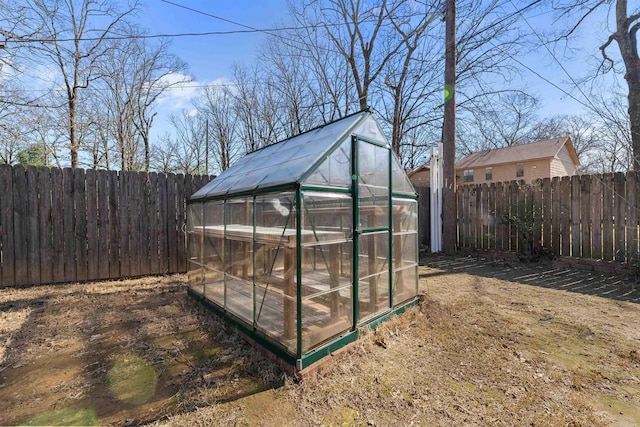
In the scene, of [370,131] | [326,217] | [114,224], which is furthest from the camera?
[114,224]

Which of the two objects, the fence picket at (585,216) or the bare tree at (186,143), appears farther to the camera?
the bare tree at (186,143)

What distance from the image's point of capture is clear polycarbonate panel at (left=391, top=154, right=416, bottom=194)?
3363 mm

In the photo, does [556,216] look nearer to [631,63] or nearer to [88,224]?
[631,63]

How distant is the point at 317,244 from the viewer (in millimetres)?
2369

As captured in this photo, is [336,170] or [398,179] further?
[398,179]

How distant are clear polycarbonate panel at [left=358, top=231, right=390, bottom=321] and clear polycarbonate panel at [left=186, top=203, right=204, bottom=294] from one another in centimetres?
226

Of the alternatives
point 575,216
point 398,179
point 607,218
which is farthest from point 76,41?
point 607,218

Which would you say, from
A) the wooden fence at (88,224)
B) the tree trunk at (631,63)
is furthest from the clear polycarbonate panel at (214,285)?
the tree trunk at (631,63)

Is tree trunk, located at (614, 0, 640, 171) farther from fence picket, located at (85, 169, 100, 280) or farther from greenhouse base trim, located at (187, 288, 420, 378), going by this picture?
fence picket, located at (85, 169, 100, 280)

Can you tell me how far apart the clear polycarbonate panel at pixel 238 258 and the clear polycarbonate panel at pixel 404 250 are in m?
1.62

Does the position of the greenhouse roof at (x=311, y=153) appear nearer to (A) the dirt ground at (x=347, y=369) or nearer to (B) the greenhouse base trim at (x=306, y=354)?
(B) the greenhouse base trim at (x=306, y=354)

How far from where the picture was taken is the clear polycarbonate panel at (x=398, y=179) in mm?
3363

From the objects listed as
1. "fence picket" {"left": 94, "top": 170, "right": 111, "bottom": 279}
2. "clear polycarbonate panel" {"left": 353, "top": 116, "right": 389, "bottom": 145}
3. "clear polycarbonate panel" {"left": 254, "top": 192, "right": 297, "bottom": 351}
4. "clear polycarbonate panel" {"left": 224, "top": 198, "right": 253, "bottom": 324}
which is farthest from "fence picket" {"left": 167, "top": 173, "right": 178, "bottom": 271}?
"clear polycarbonate panel" {"left": 353, "top": 116, "right": 389, "bottom": 145}

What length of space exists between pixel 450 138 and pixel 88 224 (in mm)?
7952
